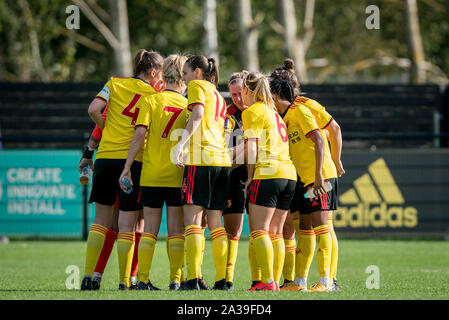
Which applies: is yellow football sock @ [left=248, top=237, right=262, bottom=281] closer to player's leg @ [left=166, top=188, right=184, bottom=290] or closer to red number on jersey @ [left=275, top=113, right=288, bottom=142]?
player's leg @ [left=166, top=188, right=184, bottom=290]

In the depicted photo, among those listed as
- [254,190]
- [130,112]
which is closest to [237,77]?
[130,112]

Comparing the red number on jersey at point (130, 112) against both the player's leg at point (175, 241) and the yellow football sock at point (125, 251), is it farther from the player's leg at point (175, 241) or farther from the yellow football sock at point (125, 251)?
the yellow football sock at point (125, 251)

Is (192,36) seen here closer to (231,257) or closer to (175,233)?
(231,257)

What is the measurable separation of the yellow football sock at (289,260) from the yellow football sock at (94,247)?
6.51 feet

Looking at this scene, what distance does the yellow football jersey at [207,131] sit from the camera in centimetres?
704

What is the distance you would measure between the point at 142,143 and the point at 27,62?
30.4m

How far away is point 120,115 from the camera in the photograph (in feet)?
24.5

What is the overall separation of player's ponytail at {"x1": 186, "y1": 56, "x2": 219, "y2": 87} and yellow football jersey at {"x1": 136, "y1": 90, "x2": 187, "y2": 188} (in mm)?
372

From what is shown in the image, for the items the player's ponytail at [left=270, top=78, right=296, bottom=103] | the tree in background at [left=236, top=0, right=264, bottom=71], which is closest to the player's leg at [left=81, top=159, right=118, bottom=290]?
the player's ponytail at [left=270, top=78, right=296, bottom=103]

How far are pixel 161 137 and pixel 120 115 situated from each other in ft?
1.80

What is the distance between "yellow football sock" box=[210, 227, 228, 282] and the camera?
7.10 m
